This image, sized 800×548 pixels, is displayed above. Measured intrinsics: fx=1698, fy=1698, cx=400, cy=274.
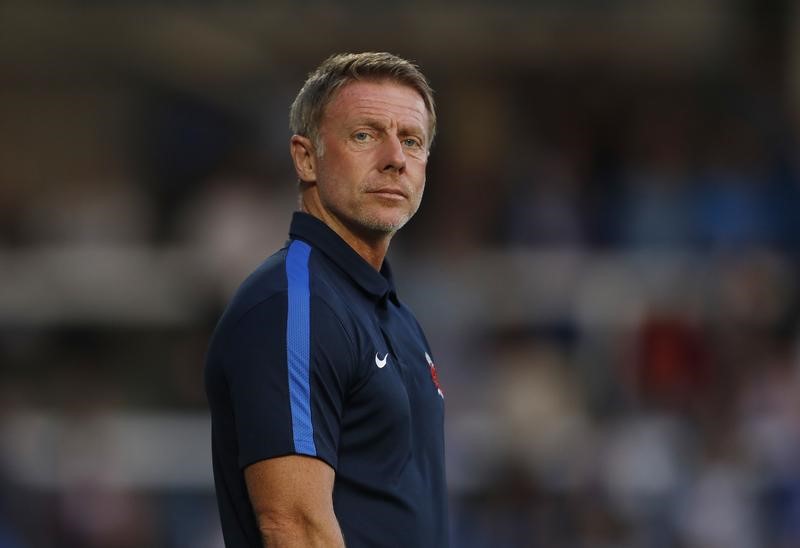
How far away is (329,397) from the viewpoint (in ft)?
11.7

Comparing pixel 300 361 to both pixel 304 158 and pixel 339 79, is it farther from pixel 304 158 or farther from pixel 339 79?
pixel 339 79

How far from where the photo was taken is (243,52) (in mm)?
12336

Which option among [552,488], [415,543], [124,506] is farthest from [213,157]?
[415,543]

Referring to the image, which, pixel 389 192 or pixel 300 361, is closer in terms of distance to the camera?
pixel 300 361

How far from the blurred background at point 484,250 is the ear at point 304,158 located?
596 cm

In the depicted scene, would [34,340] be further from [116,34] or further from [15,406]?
[116,34]

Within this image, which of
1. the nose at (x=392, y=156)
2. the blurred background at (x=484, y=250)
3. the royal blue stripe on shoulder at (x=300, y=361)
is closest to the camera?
the royal blue stripe on shoulder at (x=300, y=361)

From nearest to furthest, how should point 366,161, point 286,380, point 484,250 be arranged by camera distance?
point 286,380 < point 366,161 < point 484,250

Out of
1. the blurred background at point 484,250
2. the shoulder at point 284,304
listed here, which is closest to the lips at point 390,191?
the shoulder at point 284,304

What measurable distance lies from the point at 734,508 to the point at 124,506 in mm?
3580

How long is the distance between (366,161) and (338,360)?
55 centimetres

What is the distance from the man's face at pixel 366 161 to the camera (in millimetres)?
3932

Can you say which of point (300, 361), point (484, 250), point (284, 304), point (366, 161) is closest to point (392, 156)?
point (366, 161)

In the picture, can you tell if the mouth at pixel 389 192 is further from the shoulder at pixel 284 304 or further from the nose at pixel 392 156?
the shoulder at pixel 284 304
